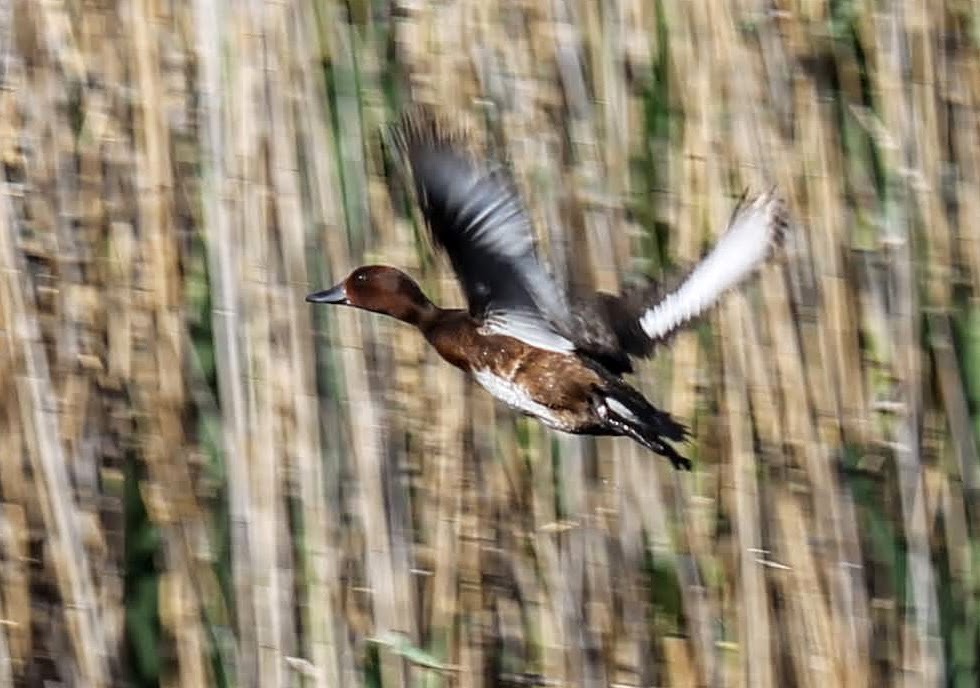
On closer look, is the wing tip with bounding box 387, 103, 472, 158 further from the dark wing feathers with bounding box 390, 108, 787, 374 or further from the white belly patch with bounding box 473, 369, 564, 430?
the white belly patch with bounding box 473, 369, 564, 430

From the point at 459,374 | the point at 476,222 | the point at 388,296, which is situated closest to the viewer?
the point at 476,222

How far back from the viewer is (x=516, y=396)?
105 cm

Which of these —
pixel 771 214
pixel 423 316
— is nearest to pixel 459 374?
pixel 423 316

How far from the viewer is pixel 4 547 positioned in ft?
4.64

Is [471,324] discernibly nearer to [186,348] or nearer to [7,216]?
[186,348]

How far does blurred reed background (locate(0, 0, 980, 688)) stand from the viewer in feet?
4.22

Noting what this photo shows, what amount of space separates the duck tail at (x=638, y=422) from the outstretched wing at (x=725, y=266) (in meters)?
0.07

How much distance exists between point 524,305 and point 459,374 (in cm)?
28

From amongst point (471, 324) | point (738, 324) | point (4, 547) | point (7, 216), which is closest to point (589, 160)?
point (738, 324)

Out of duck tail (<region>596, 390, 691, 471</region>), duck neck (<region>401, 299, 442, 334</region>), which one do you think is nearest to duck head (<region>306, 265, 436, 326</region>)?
duck neck (<region>401, 299, 442, 334</region>)

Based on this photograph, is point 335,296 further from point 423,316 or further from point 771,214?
point 771,214

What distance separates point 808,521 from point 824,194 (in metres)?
0.26

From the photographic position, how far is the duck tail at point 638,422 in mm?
1024

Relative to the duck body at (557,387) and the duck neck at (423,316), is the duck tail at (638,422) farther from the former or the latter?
the duck neck at (423,316)
